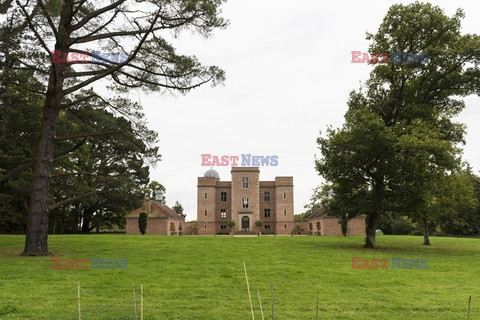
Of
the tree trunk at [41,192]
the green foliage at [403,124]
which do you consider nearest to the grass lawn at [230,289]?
the tree trunk at [41,192]

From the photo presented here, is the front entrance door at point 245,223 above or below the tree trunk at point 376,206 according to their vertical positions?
below

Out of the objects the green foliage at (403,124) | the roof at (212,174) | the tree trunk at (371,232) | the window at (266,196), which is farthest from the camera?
the roof at (212,174)

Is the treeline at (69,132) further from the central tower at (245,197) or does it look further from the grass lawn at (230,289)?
the central tower at (245,197)

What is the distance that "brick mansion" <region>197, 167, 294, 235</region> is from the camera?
173 ft

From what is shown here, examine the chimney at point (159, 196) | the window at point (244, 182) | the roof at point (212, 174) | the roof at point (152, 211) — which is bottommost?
the roof at point (152, 211)

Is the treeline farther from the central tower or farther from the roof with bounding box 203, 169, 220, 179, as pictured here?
the roof with bounding box 203, 169, 220, 179

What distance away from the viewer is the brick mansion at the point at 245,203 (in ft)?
173

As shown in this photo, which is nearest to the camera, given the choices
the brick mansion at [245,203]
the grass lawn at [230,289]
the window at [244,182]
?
the grass lawn at [230,289]

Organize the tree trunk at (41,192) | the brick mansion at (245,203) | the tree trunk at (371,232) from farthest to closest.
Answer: the brick mansion at (245,203) → the tree trunk at (371,232) → the tree trunk at (41,192)

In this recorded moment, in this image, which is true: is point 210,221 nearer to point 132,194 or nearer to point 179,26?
point 132,194

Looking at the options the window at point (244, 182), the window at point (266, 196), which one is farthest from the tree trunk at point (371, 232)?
the window at point (266, 196)

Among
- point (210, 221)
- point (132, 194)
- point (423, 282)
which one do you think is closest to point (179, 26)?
point (132, 194)

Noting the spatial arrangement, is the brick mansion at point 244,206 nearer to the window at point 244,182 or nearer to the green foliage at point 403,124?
the window at point 244,182

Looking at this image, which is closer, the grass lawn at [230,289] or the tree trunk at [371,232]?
the grass lawn at [230,289]
